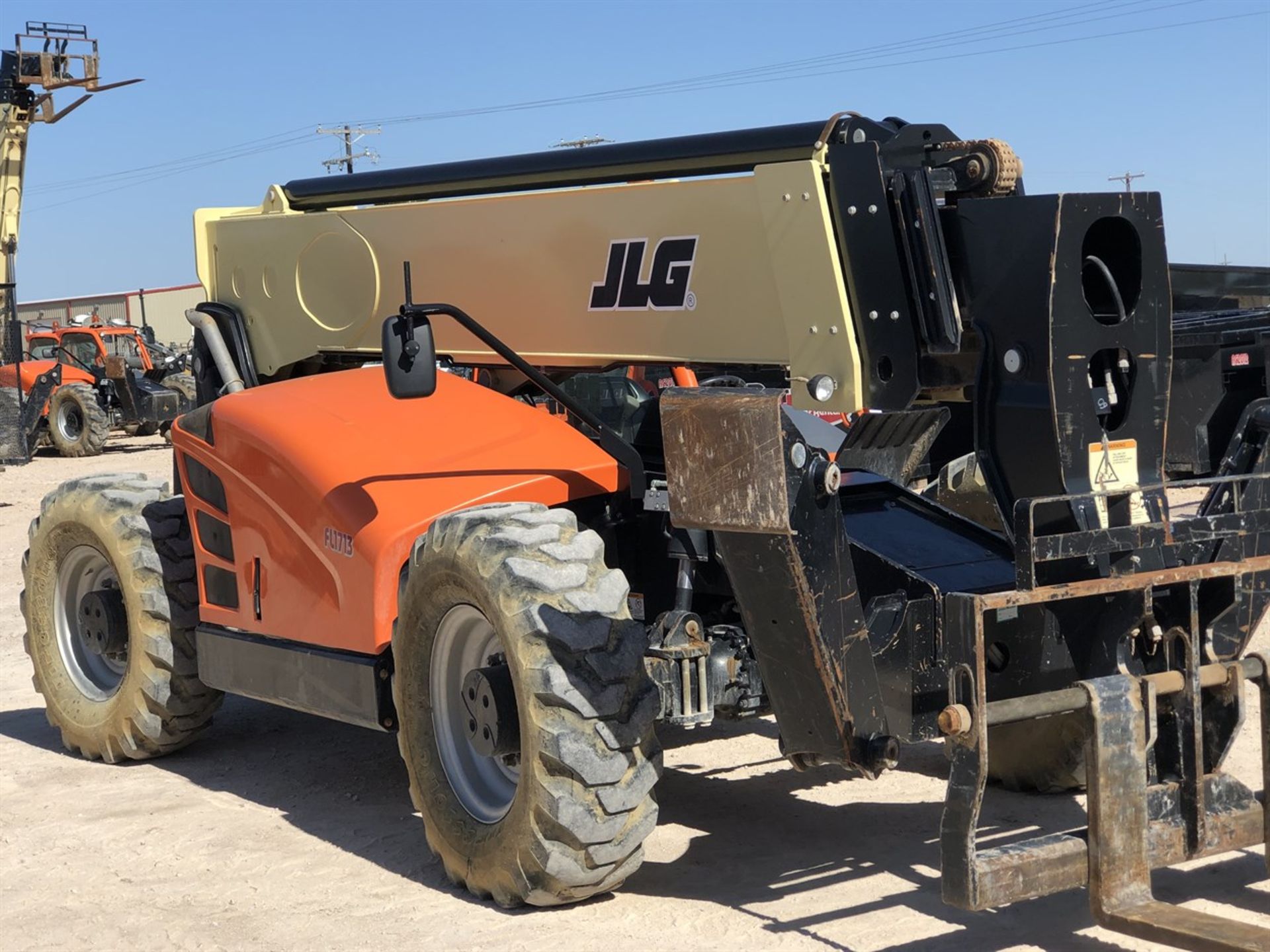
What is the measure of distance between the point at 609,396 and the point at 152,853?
2.42m

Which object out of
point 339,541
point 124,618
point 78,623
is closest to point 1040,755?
point 339,541

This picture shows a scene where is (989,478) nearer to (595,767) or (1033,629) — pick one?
(1033,629)

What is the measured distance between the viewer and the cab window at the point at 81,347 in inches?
1102

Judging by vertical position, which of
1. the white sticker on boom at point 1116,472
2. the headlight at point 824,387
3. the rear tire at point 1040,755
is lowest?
the rear tire at point 1040,755

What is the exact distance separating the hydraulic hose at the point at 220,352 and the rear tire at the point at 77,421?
62.0ft

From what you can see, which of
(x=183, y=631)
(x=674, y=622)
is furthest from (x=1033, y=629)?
(x=183, y=631)

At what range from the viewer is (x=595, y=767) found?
5.00 meters

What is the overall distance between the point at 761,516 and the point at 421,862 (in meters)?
2.13

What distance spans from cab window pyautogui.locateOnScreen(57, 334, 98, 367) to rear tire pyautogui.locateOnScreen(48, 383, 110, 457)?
6.36ft

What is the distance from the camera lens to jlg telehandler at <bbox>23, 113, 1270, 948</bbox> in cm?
467

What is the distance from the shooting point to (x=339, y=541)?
5.96 m

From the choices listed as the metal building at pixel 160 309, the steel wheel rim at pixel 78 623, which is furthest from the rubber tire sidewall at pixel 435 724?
the metal building at pixel 160 309

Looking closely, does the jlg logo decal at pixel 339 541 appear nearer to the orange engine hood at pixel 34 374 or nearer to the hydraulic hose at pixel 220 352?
the hydraulic hose at pixel 220 352

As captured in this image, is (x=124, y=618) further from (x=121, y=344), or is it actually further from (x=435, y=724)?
(x=121, y=344)
